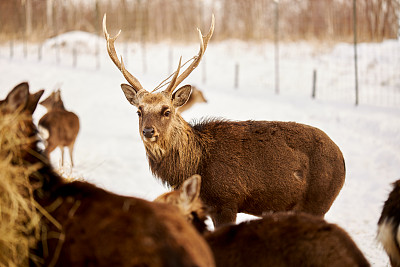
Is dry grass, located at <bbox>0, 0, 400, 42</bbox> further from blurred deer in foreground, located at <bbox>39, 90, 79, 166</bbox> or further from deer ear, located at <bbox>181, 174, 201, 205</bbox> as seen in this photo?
deer ear, located at <bbox>181, 174, 201, 205</bbox>

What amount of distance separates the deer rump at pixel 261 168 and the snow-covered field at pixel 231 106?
3.35ft

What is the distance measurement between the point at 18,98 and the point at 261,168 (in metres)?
3.13

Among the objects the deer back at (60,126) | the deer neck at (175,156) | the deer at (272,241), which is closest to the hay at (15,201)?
the deer at (272,241)

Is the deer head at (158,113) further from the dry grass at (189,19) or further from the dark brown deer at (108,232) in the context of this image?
the dry grass at (189,19)

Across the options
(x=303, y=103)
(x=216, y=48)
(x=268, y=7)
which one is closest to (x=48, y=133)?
(x=303, y=103)

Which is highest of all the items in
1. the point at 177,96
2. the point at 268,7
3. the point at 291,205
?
the point at 268,7

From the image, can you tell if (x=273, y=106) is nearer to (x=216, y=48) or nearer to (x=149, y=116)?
(x=149, y=116)

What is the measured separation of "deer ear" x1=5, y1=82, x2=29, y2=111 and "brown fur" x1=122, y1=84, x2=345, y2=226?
95.5 inches

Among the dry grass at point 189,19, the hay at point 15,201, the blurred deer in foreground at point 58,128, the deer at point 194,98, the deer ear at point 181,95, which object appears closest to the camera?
the hay at point 15,201

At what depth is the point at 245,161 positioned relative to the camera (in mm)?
5094

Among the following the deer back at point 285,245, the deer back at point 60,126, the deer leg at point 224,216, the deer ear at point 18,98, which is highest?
the deer ear at point 18,98

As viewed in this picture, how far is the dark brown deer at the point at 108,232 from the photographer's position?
1925mm

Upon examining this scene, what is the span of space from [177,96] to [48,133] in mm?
5109

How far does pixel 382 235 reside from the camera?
339 cm
